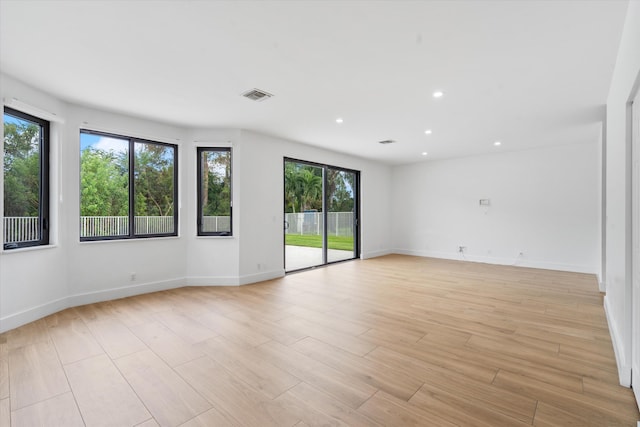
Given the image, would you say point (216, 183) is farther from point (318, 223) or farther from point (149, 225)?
point (318, 223)

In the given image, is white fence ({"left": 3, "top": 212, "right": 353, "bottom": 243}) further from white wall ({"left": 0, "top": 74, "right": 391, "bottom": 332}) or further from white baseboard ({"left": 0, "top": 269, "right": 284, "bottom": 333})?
white baseboard ({"left": 0, "top": 269, "right": 284, "bottom": 333})

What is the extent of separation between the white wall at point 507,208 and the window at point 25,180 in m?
7.73

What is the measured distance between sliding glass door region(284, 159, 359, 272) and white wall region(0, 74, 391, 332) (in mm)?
660

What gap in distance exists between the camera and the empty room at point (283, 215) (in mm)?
2018

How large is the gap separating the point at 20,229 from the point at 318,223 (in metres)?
5.09

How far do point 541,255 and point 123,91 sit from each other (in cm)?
812

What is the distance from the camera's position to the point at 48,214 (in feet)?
12.1

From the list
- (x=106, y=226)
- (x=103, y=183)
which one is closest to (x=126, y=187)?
(x=103, y=183)

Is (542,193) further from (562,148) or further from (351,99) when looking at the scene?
(351,99)

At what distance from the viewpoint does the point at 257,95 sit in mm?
3564

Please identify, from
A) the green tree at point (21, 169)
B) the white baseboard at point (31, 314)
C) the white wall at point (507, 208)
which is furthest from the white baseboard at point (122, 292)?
the white wall at point (507, 208)


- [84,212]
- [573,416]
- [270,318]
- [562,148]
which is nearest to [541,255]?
[562,148]

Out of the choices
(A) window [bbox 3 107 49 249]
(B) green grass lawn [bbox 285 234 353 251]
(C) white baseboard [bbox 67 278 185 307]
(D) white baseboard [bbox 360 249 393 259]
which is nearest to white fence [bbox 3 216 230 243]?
(A) window [bbox 3 107 49 249]

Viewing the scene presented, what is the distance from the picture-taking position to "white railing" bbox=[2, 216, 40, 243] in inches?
125
